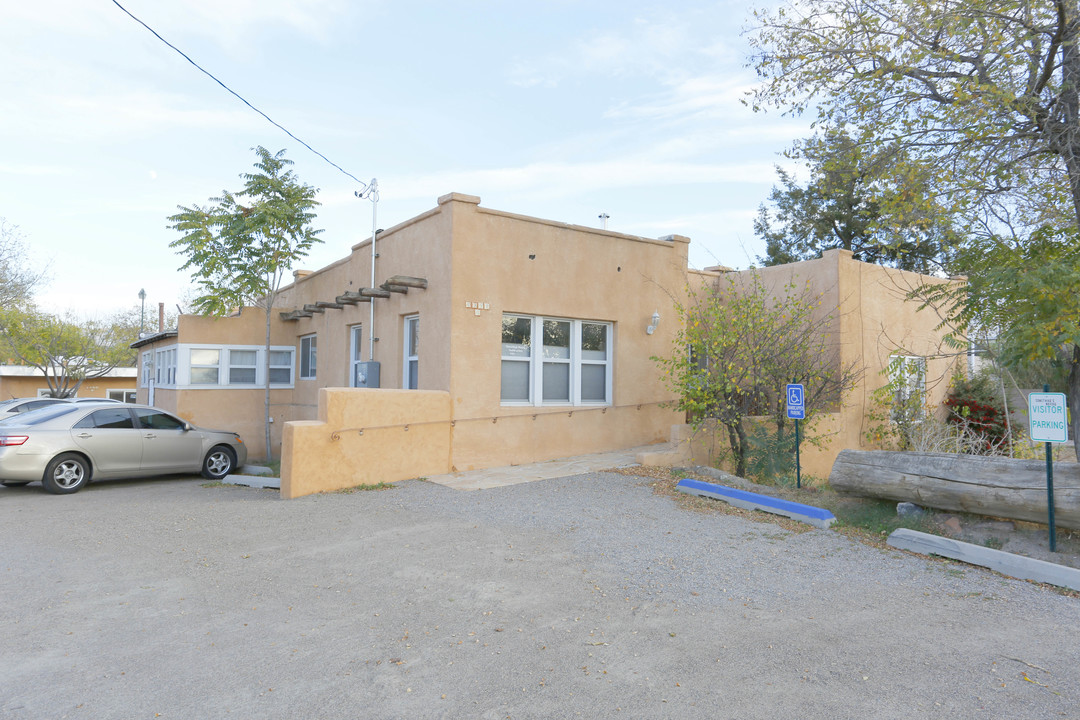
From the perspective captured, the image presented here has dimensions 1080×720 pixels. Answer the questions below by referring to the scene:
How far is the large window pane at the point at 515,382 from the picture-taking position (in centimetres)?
1160

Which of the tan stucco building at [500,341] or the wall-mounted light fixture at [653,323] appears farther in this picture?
the wall-mounted light fixture at [653,323]

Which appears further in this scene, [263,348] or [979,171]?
[263,348]

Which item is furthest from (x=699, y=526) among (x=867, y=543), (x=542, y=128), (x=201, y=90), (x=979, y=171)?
(x=201, y=90)

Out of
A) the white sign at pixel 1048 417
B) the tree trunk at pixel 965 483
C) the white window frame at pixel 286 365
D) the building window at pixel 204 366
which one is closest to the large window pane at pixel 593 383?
the tree trunk at pixel 965 483

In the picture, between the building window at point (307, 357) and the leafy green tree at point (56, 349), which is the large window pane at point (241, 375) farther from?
the leafy green tree at point (56, 349)

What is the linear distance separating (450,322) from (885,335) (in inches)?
373

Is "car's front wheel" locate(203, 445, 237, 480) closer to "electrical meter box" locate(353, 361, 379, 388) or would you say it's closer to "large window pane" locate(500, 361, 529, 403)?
"electrical meter box" locate(353, 361, 379, 388)

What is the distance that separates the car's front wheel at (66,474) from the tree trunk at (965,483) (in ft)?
36.4

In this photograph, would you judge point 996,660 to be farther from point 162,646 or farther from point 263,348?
point 263,348

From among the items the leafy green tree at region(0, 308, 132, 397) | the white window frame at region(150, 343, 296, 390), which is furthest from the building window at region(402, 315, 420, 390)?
the leafy green tree at region(0, 308, 132, 397)

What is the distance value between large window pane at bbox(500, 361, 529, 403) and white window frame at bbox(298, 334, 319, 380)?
6.59 metres

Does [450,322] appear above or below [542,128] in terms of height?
below

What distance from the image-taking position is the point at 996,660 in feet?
13.3

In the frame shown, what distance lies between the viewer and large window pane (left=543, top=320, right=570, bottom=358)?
1208 centimetres
